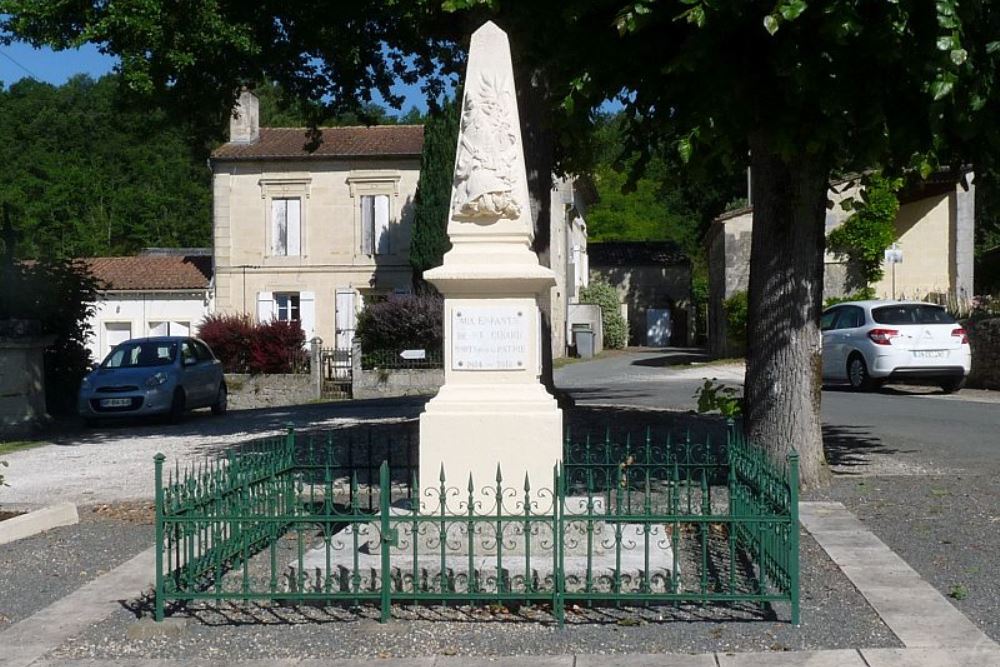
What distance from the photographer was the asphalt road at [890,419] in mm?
11641

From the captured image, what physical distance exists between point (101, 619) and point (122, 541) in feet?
8.44

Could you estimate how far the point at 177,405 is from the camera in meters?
19.3

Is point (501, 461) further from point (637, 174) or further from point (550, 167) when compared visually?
point (550, 167)

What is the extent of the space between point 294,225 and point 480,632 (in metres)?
32.1

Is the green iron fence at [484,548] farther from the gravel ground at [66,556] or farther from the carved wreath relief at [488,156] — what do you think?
the carved wreath relief at [488,156]

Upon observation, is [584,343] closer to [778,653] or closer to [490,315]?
[490,315]

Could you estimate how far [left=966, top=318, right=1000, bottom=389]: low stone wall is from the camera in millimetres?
19892

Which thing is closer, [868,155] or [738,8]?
[738,8]

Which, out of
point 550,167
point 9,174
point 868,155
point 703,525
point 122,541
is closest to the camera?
point 703,525

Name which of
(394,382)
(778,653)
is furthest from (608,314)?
(778,653)

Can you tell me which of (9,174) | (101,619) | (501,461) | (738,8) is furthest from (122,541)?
(9,174)

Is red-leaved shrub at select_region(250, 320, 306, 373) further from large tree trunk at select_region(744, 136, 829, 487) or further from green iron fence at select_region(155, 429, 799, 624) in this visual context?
green iron fence at select_region(155, 429, 799, 624)

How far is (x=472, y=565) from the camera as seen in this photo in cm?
602

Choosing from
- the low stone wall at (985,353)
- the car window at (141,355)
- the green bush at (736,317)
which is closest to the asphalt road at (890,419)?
the low stone wall at (985,353)
